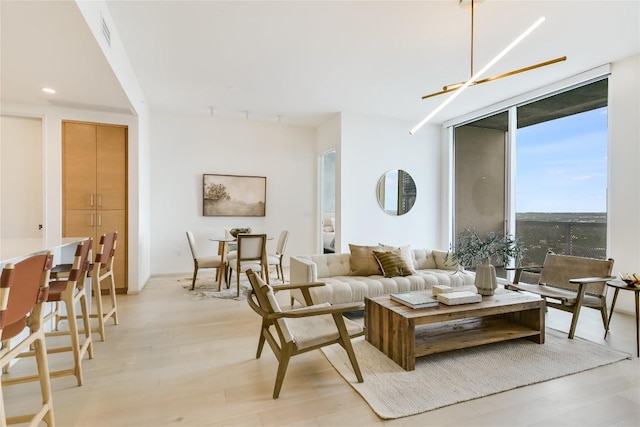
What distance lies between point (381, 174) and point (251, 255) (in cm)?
289

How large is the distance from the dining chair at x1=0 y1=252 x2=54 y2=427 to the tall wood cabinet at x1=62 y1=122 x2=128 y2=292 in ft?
10.0

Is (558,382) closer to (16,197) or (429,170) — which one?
(429,170)

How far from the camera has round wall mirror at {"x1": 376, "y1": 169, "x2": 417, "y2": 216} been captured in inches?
233

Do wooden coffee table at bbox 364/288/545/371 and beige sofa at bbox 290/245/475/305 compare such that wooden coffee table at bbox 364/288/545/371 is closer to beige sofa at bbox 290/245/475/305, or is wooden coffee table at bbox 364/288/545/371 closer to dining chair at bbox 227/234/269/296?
beige sofa at bbox 290/245/475/305

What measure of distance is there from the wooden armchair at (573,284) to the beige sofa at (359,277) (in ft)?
2.50

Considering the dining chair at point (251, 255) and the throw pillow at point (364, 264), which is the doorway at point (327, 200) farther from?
the throw pillow at point (364, 264)

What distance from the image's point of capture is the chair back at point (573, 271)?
3099 millimetres

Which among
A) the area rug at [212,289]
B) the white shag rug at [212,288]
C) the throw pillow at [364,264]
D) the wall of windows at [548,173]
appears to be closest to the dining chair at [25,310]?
the white shag rug at [212,288]

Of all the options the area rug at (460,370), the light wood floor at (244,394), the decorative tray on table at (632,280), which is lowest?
the light wood floor at (244,394)

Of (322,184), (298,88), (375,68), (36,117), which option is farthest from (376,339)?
(36,117)

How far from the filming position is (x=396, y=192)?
6.05m

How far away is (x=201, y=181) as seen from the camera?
19.9ft

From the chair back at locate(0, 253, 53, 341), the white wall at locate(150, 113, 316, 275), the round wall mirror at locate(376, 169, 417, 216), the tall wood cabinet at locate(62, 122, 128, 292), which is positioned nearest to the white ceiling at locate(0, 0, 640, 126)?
the tall wood cabinet at locate(62, 122, 128, 292)

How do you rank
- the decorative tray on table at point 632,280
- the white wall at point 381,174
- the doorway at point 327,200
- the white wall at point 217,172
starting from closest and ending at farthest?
the decorative tray on table at point 632,280
the white wall at point 381,174
the white wall at point 217,172
the doorway at point 327,200
